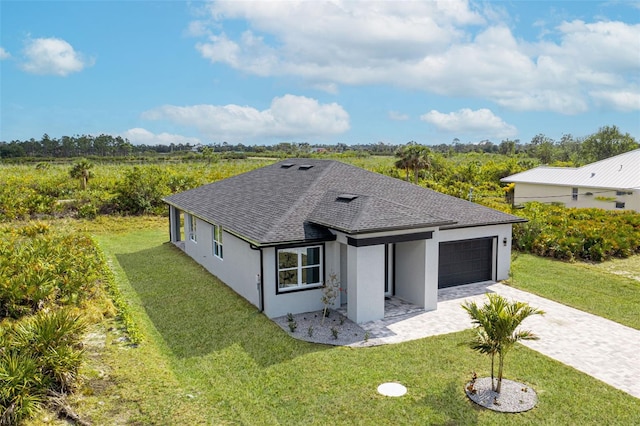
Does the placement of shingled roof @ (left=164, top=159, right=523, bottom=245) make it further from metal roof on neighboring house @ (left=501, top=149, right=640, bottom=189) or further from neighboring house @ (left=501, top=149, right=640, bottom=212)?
metal roof on neighboring house @ (left=501, top=149, right=640, bottom=189)

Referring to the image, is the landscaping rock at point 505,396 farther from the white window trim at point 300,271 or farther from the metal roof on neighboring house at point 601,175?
the metal roof on neighboring house at point 601,175

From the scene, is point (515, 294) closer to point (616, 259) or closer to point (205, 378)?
point (616, 259)

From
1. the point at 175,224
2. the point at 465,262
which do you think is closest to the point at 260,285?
the point at 465,262

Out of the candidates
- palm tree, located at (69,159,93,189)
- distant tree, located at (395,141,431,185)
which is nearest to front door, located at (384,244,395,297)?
distant tree, located at (395,141,431,185)

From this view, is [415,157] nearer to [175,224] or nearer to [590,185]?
[590,185]

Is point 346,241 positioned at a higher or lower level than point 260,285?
higher
